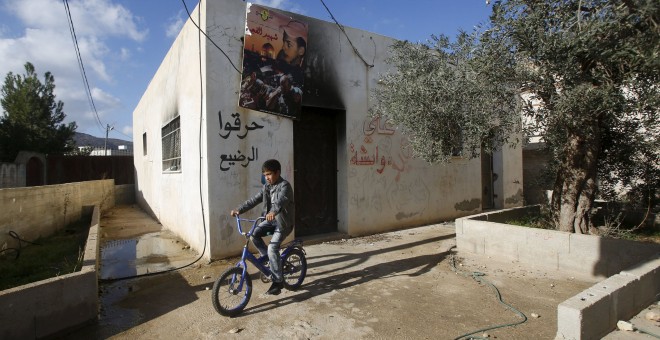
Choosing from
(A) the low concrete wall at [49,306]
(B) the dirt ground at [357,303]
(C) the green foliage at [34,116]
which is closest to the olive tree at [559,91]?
(B) the dirt ground at [357,303]

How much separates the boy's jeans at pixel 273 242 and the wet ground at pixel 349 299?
0.35m

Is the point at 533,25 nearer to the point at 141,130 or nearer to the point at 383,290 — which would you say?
the point at 383,290

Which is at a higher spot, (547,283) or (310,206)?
(310,206)

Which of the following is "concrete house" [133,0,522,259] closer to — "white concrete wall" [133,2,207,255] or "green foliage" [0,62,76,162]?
"white concrete wall" [133,2,207,255]

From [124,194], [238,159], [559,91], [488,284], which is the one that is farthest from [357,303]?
[124,194]

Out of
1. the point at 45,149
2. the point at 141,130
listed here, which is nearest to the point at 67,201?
the point at 141,130

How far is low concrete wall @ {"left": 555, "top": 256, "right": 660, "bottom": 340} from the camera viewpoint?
2727 mm

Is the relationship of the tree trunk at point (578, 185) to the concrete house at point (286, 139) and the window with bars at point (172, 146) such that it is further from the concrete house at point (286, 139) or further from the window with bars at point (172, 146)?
the window with bars at point (172, 146)

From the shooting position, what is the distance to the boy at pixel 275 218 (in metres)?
4.01

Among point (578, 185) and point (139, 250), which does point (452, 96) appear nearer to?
point (578, 185)

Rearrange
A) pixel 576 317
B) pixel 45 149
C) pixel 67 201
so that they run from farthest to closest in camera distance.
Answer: pixel 45 149, pixel 67 201, pixel 576 317

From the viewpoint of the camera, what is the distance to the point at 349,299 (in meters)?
4.13

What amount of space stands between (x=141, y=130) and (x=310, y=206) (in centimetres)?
998

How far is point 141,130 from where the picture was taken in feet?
46.8
